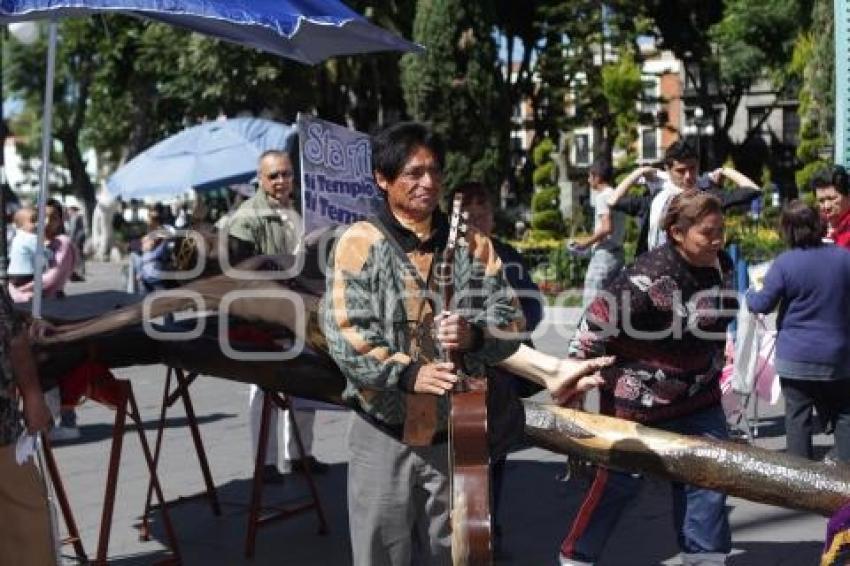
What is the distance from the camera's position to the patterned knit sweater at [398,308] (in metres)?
3.46

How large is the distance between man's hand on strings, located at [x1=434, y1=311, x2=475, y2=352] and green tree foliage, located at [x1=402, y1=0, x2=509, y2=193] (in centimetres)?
2027

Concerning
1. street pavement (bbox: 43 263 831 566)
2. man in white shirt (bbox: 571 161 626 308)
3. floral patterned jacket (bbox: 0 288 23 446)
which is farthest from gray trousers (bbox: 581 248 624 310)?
floral patterned jacket (bbox: 0 288 23 446)

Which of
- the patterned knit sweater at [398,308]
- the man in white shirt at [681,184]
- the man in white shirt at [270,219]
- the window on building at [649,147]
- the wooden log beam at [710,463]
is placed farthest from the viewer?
the window on building at [649,147]

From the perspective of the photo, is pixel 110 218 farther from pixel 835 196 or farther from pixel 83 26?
pixel 835 196

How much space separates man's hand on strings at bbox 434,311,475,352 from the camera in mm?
3240

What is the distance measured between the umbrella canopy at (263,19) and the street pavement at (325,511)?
2350 mm

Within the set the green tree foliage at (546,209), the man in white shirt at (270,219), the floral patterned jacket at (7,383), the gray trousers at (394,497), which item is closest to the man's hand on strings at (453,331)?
the gray trousers at (394,497)

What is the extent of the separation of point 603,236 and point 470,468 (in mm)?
6718

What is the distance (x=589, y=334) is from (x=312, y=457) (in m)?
3.22

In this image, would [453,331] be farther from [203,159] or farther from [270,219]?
[203,159]

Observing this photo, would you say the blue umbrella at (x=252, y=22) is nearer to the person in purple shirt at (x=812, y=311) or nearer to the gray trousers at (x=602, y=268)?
the person in purple shirt at (x=812, y=311)

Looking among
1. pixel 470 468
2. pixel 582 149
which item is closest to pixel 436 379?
pixel 470 468

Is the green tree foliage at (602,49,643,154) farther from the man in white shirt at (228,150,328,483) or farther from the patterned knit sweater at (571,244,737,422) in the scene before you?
the patterned knit sweater at (571,244,737,422)

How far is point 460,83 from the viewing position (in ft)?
78.3
